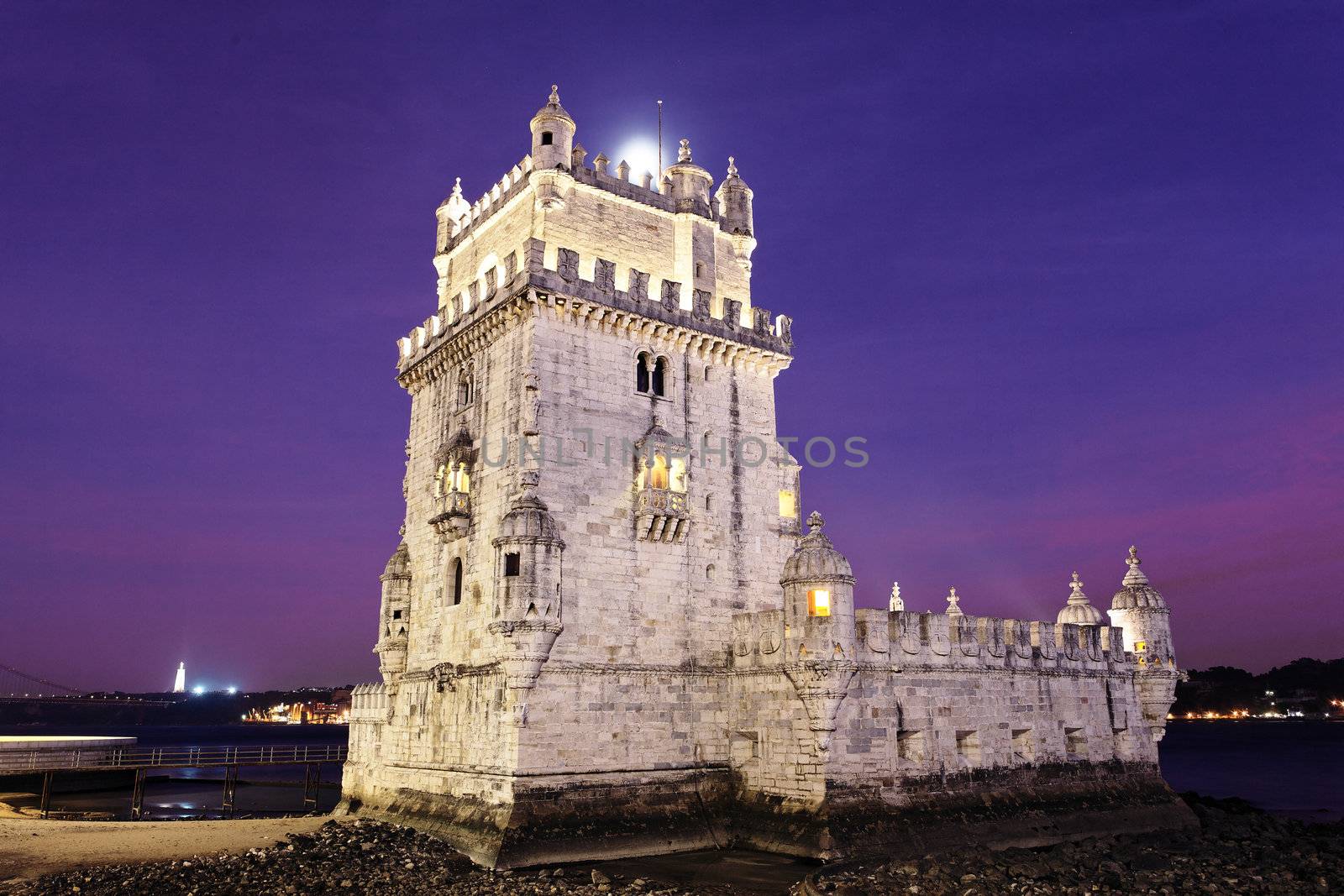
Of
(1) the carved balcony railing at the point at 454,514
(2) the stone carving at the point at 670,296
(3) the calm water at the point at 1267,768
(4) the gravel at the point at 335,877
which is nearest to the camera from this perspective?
(4) the gravel at the point at 335,877

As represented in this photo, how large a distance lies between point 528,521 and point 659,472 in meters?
5.30

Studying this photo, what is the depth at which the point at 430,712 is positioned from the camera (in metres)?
31.2

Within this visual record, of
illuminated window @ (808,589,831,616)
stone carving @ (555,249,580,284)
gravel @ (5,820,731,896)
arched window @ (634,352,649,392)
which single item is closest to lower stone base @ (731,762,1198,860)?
gravel @ (5,820,731,896)

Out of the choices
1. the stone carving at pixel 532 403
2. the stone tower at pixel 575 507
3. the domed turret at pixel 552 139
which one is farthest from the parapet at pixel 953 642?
the domed turret at pixel 552 139

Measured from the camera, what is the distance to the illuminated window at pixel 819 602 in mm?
28683

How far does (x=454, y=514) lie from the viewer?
101 ft

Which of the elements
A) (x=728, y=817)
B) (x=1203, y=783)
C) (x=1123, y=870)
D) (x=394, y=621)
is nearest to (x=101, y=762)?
(x=394, y=621)

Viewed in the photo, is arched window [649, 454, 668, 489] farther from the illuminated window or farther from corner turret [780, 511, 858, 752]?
the illuminated window

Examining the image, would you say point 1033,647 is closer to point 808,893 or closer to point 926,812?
point 926,812

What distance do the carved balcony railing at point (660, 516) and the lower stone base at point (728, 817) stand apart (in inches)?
280

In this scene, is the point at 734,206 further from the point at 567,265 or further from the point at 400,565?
the point at 400,565

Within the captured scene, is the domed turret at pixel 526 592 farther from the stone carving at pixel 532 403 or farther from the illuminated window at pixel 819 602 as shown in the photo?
the illuminated window at pixel 819 602

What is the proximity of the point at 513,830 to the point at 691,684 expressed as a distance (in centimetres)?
729

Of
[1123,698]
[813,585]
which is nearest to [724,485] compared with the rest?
[813,585]
